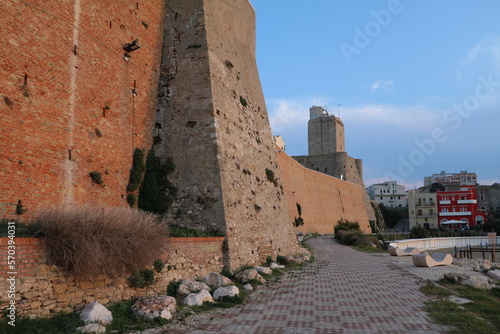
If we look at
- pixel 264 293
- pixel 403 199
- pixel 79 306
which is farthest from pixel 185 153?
pixel 403 199

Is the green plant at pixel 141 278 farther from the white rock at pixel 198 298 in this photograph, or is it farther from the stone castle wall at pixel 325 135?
the stone castle wall at pixel 325 135

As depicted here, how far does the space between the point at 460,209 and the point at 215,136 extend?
5353 centimetres

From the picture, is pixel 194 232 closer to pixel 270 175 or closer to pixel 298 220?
pixel 270 175

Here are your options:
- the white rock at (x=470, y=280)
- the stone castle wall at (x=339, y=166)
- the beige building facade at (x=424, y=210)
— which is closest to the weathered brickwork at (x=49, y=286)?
the white rock at (x=470, y=280)

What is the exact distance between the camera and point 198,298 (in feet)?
24.2

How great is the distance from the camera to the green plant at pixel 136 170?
10.6m

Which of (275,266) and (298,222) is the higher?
(298,222)

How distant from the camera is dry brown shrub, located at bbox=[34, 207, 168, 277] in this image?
5656 millimetres

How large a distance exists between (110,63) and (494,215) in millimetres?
63560

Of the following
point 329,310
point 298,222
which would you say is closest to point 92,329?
point 329,310

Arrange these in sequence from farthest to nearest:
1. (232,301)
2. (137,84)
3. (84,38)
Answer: (137,84) → (84,38) → (232,301)

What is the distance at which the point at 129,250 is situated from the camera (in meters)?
6.56

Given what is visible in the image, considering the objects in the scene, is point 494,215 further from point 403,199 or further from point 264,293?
point 264,293

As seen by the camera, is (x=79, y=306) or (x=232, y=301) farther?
(x=232, y=301)
